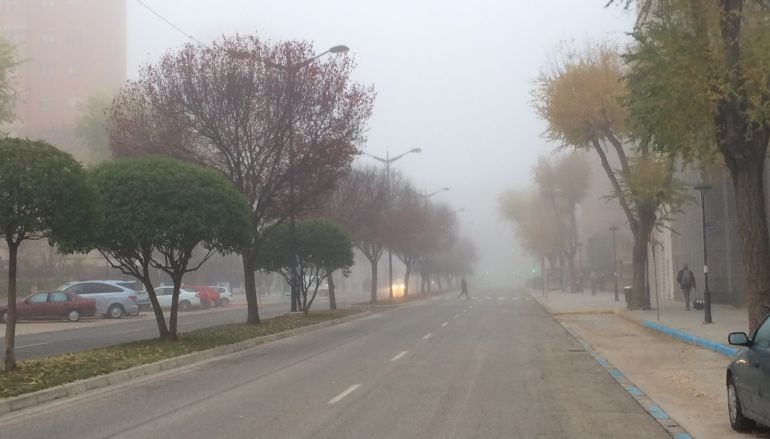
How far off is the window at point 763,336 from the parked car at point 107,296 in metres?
34.8

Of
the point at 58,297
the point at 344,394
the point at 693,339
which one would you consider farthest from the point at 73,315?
the point at 344,394

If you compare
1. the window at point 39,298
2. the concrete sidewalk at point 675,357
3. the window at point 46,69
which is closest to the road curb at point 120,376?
the concrete sidewalk at point 675,357

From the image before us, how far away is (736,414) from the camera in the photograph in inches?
336

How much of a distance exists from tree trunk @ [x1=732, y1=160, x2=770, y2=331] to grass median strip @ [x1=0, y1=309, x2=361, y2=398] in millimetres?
12482

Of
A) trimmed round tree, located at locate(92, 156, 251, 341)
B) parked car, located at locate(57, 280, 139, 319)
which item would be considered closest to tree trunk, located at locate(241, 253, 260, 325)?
trimmed round tree, located at locate(92, 156, 251, 341)

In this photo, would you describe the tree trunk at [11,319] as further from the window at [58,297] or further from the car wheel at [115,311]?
the car wheel at [115,311]

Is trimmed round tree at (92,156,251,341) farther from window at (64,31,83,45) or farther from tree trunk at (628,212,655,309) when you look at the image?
window at (64,31,83,45)

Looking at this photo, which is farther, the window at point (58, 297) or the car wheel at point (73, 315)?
the car wheel at point (73, 315)

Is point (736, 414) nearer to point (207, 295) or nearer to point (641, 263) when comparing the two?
point (641, 263)

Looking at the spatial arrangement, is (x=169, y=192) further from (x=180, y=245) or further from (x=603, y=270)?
(x=603, y=270)

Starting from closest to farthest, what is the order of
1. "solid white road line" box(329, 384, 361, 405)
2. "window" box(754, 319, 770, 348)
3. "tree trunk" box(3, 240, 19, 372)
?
"window" box(754, 319, 770, 348) → "solid white road line" box(329, 384, 361, 405) → "tree trunk" box(3, 240, 19, 372)

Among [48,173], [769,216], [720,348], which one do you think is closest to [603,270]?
[769,216]

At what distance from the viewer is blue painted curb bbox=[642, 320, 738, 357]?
16.4 m

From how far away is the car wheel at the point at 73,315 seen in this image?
118 ft
